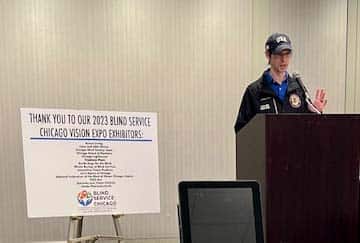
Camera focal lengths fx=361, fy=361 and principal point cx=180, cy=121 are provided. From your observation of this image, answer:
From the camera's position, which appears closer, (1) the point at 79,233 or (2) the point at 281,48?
(2) the point at 281,48

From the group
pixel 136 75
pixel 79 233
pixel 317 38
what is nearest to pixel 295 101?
pixel 79 233

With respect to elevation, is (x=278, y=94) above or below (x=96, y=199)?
above

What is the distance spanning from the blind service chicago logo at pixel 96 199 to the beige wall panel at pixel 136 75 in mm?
922

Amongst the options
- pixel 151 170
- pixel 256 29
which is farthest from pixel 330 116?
pixel 256 29

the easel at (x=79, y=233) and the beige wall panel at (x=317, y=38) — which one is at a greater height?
the beige wall panel at (x=317, y=38)

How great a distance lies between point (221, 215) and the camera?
777 mm

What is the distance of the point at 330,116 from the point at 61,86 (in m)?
2.20

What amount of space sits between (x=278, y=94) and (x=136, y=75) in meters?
1.40

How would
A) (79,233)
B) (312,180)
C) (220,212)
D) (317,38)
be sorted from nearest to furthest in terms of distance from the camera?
(220,212)
(312,180)
(79,233)
(317,38)

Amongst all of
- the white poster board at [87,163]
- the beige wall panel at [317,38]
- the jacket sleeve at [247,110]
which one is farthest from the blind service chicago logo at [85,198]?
the beige wall panel at [317,38]

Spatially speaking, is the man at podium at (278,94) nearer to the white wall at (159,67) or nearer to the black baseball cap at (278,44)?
the black baseball cap at (278,44)

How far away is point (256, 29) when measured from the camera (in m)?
3.02

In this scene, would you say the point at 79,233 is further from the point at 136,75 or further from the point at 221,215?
the point at 221,215

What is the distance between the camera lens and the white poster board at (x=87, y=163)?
1851 mm
